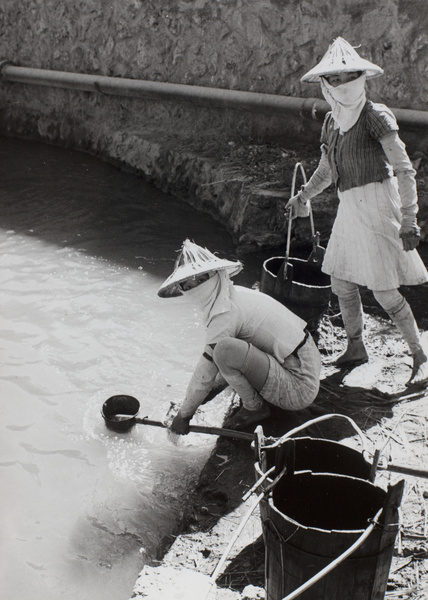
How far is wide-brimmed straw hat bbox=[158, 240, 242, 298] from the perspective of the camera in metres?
3.66

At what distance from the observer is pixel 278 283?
4.96m

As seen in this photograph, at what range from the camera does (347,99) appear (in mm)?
4031

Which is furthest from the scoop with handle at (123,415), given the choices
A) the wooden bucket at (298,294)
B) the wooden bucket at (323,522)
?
the wooden bucket at (298,294)

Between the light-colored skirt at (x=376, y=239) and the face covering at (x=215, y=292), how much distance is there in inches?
42.5

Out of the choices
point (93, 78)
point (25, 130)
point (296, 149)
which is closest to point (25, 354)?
point (296, 149)

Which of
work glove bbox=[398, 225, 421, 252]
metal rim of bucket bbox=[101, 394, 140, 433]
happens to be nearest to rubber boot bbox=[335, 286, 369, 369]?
work glove bbox=[398, 225, 421, 252]

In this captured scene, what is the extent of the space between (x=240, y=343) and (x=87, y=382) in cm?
171

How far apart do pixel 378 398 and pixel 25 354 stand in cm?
293

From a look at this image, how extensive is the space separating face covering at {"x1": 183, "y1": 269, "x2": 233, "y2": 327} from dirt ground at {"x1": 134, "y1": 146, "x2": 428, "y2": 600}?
0.88 metres

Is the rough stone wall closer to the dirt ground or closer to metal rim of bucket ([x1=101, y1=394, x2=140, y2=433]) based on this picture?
the dirt ground

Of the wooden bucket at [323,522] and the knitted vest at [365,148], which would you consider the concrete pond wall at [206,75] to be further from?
the wooden bucket at [323,522]

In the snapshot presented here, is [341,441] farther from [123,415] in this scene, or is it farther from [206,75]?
[206,75]

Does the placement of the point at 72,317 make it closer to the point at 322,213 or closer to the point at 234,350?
the point at 234,350

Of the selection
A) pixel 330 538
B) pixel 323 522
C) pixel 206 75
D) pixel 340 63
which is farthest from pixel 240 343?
pixel 206 75
